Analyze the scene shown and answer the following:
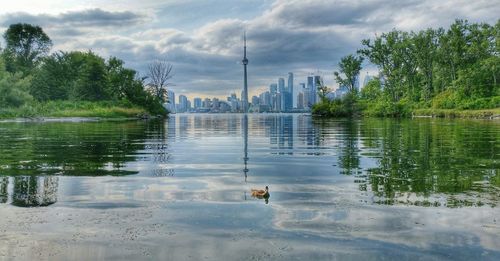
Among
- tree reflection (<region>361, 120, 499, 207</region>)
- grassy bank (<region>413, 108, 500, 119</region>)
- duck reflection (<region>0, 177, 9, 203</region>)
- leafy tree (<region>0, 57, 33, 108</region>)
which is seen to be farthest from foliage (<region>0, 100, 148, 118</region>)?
tree reflection (<region>361, 120, 499, 207</region>)

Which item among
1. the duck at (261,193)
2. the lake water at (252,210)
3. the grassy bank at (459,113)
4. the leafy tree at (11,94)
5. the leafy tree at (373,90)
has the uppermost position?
the leafy tree at (373,90)

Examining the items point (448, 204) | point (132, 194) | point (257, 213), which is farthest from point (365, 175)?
Result: point (132, 194)

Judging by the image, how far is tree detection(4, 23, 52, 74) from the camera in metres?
138

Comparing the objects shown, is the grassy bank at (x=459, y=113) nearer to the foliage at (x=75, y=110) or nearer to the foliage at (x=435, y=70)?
the foliage at (x=435, y=70)

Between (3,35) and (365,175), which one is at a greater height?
(3,35)

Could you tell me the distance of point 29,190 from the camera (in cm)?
1340

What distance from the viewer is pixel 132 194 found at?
13.0m

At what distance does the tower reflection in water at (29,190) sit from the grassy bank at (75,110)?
7772 cm

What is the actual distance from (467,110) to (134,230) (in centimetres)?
9630

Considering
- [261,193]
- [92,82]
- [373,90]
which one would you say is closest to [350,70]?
[373,90]

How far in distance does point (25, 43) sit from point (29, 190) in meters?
149

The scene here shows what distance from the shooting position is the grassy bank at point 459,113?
8289 centimetres

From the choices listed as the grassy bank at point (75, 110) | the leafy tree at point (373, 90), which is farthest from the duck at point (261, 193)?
the leafy tree at point (373, 90)

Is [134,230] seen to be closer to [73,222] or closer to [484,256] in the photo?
[73,222]
